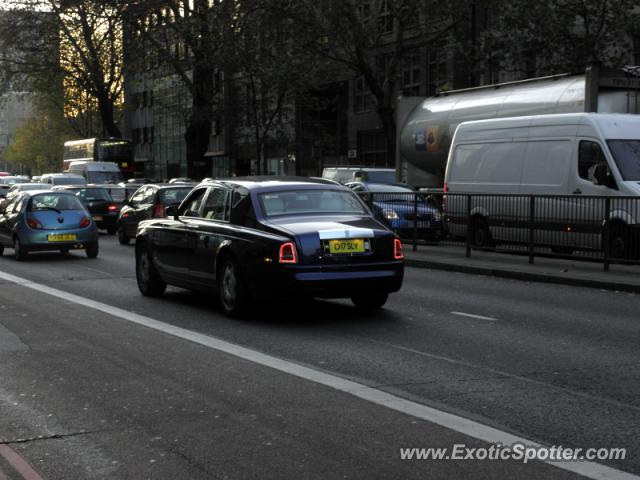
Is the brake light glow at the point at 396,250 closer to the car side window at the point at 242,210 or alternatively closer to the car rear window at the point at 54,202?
the car side window at the point at 242,210

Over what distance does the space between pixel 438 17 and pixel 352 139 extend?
65.1 feet

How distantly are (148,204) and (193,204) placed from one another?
14.0 m

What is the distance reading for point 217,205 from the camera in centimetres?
1169

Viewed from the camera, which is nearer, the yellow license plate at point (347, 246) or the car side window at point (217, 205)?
the yellow license plate at point (347, 246)

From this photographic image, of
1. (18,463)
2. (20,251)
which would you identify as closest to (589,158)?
(20,251)

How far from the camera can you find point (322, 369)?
7.88 meters

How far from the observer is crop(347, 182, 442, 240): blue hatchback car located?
2083 centimetres

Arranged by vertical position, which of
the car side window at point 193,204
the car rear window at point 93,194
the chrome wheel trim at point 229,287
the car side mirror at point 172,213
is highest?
the car side window at point 193,204

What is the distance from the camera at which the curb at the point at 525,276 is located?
14.3 meters

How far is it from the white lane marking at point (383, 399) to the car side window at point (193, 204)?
1.60 meters

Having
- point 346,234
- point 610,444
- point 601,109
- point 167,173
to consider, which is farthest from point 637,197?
point 167,173

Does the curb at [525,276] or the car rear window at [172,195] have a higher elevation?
the car rear window at [172,195]

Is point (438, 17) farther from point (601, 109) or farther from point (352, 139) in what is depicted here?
point (352, 139)

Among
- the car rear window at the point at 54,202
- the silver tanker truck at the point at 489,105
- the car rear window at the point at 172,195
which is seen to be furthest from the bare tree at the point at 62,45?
the car rear window at the point at 54,202
